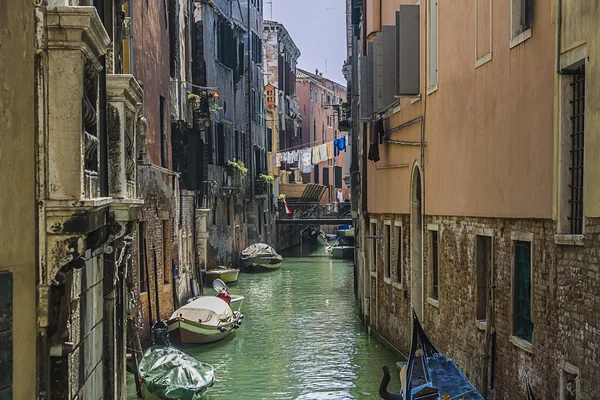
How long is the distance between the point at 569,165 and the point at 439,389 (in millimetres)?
3076

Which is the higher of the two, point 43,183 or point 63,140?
point 63,140

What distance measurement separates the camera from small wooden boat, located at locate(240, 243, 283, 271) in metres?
33.4

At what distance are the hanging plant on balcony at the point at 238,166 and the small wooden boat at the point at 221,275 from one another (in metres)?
3.82

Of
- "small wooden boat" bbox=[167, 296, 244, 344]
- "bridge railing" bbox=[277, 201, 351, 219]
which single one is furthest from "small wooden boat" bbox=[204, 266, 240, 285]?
"bridge railing" bbox=[277, 201, 351, 219]

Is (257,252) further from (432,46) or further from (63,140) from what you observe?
(63,140)

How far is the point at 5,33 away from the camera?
479 centimetres

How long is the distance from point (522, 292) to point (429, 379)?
60.0 inches

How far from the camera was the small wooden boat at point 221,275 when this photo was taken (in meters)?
27.2

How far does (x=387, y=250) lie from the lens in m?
16.1

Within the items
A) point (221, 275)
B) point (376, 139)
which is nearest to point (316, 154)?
point (221, 275)

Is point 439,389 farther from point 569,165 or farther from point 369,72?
point 369,72

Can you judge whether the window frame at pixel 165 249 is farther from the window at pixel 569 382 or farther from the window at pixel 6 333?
the window at pixel 6 333

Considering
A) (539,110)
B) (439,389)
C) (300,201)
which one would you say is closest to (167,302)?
(439,389)

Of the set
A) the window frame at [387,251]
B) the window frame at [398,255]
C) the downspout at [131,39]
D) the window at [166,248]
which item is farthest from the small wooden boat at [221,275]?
the downspout at [131,39]
